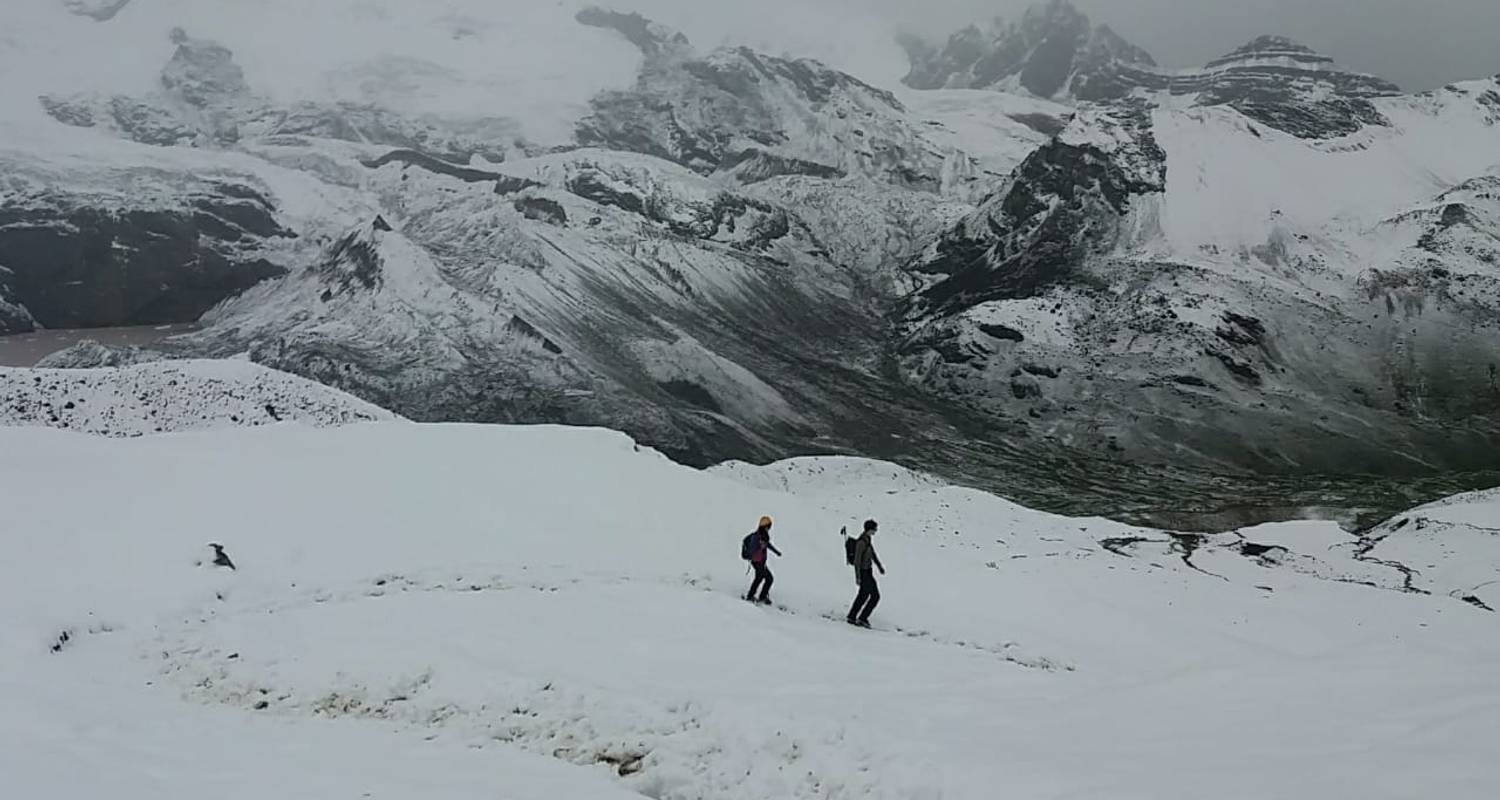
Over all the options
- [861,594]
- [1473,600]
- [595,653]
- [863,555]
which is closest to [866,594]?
[861,594]

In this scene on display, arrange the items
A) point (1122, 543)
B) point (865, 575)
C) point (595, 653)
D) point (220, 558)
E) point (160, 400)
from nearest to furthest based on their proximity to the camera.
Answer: point (595, 653) → point (220, 558) → point (865, 575) → point (160, 400) → point (1122, 543)

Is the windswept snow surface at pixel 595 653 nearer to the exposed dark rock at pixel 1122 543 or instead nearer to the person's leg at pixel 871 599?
the person's leg at pixel 871 599

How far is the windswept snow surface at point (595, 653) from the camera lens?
1309 cm

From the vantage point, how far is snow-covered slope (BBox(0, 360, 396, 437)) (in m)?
53.0

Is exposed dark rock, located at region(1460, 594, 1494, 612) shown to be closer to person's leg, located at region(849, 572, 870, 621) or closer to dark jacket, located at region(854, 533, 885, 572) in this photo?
person's leg, located at region(849, 572, 870, 621)

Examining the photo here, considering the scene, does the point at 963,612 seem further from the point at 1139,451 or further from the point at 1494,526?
the point at 1139,451

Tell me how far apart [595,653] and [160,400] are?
4872 cm

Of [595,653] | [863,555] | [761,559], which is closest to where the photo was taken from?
[595,653]

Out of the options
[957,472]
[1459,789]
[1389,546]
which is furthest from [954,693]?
[957,472]

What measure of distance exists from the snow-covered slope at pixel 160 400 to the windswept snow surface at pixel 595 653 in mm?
22523

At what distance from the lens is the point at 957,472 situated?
181m

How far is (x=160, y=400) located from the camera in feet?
184

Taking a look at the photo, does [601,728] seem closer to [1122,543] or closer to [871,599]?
[871,599]

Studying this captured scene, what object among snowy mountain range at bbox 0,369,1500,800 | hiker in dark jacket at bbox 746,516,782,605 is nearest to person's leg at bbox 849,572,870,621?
snowy mountain range at bbox 0,369,1500,800
